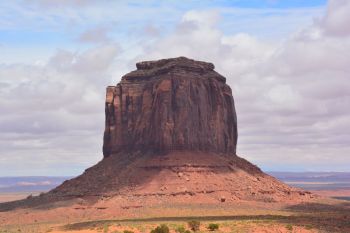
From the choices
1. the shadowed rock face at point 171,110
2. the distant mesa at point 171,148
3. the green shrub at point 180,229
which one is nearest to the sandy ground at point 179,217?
the green shrub at point 180,229

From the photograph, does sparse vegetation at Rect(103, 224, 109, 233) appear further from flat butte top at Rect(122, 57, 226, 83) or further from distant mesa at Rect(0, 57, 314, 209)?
flat butte top at Rect(122, 57, 226, 83)

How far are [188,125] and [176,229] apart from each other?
150 feet

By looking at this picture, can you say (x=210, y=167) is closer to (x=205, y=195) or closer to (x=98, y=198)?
(x=205, y=195)

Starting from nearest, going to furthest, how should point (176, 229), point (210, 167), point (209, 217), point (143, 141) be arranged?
point (176, 229) → point (209, 217) → point (210, 167) → point (143, 141)

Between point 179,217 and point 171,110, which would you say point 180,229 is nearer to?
point 179,217

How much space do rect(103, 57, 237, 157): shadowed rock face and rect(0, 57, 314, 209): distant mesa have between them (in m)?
0.18

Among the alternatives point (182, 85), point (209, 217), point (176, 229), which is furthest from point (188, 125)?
point (176, 229)

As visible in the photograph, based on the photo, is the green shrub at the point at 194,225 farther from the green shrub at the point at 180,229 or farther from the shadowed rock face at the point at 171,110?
the shadowed rock face at the point at 171,110

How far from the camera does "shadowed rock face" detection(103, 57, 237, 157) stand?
412 feet

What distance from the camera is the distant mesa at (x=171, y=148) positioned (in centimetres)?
11512

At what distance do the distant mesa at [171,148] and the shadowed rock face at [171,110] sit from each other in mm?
176

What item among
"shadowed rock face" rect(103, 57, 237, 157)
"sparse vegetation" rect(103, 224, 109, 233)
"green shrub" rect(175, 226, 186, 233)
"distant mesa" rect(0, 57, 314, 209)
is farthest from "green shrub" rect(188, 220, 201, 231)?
"shadowed rock face" rect(103, 57, 237, 157)

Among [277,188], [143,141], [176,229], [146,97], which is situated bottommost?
[176,229]

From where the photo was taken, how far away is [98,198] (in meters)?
114
